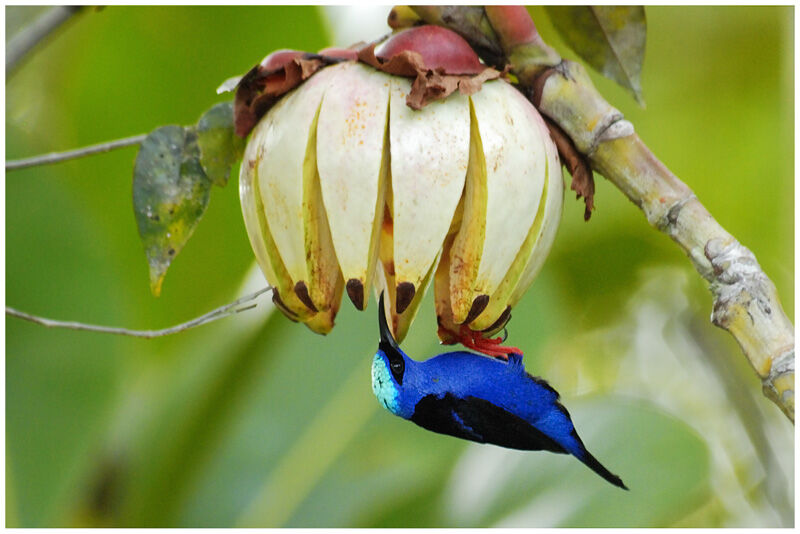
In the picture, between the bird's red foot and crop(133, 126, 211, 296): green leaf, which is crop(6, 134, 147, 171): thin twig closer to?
crop(133, 126, 211, 296): green leaf

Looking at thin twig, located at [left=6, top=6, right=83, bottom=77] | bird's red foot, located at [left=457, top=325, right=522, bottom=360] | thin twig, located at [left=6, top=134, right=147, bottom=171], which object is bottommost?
bird's red foot, located at [left=457, top=325, right=522, bottom=360]

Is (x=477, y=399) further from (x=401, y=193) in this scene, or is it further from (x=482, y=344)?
(x=401, y=193)

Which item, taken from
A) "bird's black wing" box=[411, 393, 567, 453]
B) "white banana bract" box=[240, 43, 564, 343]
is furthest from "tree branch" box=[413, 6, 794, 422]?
"bird's black wing" box=[411, 393, 567, 453]

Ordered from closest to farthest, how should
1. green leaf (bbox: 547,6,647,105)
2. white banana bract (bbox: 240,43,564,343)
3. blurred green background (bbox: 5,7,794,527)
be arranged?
1. white banana bract (bbox: 240,43,564,343)
2. green leaf (bbox: 547,6,647,105)
3. blurred green background (bbox: 5,7,794,527)

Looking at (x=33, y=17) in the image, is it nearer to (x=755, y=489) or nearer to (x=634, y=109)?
(x=634, y=109)

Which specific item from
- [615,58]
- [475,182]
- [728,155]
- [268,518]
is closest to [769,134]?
[728,155]

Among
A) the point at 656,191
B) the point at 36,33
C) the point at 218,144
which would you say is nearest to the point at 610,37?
the point at 656,191
